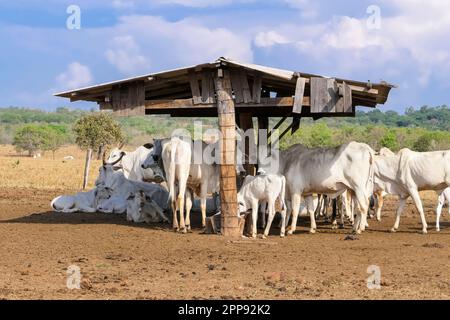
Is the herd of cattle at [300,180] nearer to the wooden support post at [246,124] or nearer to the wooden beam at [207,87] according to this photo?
the wooden beam at [207,87]

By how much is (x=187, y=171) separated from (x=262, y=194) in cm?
184

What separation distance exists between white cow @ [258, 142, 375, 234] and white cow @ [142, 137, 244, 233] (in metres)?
1.53

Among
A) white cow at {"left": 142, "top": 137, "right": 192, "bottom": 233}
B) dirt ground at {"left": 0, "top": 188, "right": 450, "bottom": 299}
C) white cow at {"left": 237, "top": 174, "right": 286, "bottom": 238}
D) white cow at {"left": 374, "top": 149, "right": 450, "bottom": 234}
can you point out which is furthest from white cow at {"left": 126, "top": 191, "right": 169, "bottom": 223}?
white cow at {"left": 374, "top": 149, "right": 450, "bottom": 234}

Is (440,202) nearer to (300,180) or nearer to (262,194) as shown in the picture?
(300,180)

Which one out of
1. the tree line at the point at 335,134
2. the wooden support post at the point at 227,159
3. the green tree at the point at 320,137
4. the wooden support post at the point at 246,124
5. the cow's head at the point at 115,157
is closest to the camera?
the wooden support post at the point at 227,159

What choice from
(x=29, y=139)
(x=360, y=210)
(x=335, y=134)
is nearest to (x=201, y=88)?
(x=360, y=210)

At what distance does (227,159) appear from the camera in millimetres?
16531

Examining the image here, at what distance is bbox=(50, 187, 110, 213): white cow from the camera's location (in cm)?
2098

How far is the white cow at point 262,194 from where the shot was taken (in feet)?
52.4

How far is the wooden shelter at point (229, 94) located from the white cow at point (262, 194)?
0.86ft

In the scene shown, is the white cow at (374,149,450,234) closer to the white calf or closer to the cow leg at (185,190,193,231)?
the cow leg at (185,190,193,231)

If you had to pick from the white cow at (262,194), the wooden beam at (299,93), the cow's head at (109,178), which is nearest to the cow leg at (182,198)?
the white cow at (262,194)

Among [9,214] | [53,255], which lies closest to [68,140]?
[9,214]
